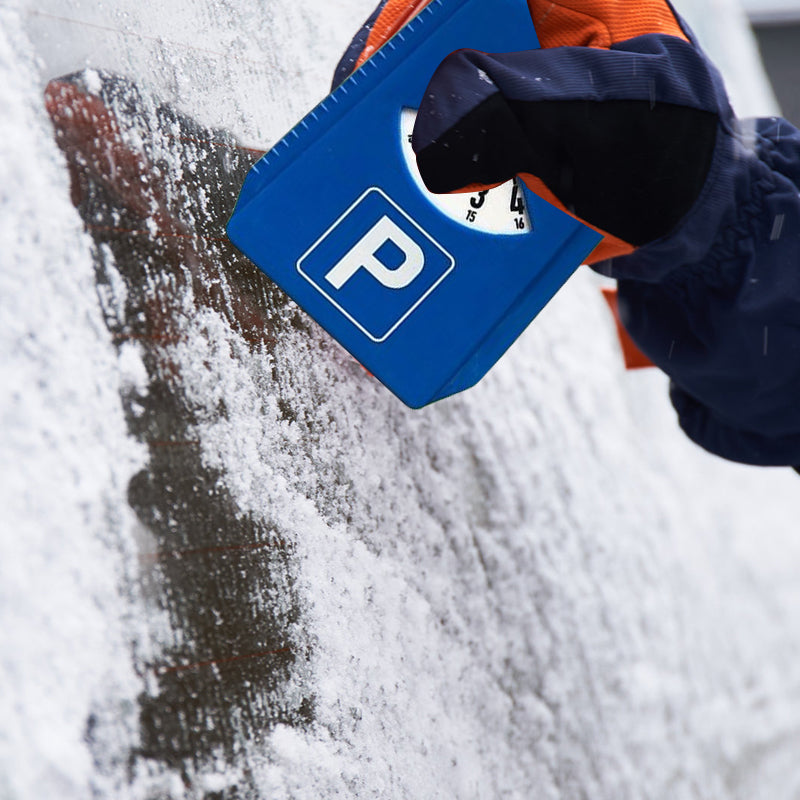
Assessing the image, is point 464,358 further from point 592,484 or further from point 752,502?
point 752,502

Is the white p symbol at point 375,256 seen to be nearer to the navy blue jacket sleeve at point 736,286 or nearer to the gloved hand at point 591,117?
the gloved hand at point 591,117

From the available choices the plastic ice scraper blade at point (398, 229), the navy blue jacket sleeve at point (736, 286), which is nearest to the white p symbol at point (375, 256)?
the plastic ice scraper blade at point (398, 229)

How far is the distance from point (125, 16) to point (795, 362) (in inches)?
22.8

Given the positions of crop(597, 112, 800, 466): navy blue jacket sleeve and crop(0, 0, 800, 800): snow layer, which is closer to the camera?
crop(0, 0, 800, 800): snow layer

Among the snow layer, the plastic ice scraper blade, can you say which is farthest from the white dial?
the snow layer

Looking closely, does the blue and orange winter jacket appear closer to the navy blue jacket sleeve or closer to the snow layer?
the navy blue jacket sleeve

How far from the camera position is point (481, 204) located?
580 millimetres

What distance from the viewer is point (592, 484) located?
113 cm

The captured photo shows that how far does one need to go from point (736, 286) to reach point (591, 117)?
24 centimetres

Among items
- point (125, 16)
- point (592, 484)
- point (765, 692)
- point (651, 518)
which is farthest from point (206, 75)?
point (765, 692)

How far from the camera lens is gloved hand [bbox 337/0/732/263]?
0.48 meters

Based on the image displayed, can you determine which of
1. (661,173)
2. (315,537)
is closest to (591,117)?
(661,173)

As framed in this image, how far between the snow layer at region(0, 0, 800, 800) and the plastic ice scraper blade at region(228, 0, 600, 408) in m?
0.08

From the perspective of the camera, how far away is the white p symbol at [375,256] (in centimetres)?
56
